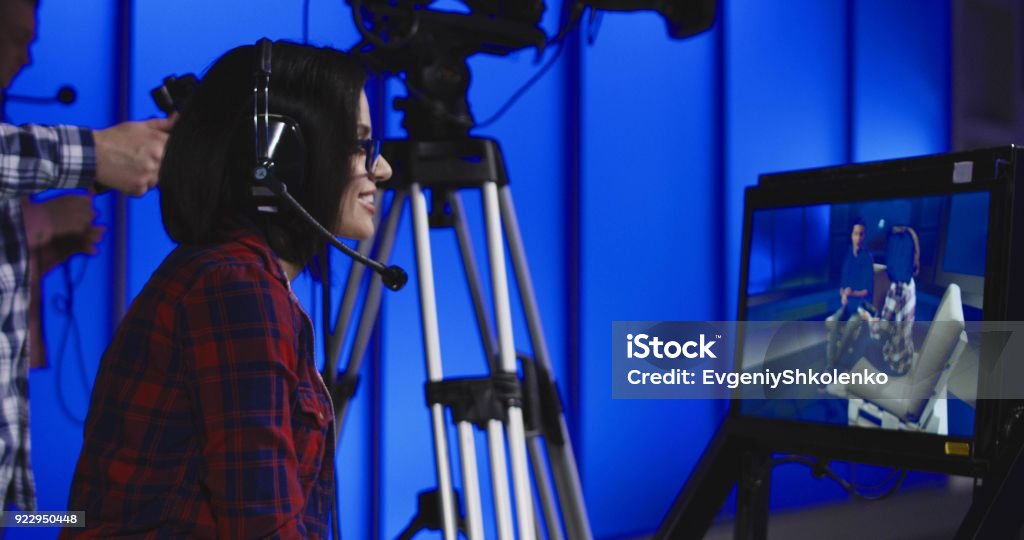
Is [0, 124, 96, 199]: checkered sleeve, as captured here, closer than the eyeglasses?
No

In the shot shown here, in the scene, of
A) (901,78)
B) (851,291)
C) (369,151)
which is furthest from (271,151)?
(901,78)

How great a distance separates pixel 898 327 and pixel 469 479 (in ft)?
2.06

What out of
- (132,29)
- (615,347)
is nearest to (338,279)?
(132,29)

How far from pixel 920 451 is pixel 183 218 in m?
0.88

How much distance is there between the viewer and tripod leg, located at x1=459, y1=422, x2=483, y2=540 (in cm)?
130

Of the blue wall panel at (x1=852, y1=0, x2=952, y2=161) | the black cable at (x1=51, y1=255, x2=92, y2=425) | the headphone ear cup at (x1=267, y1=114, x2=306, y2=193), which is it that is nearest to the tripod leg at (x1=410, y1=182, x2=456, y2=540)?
the headphone ear cup at (x1=267, y1=114, x2=306, y2=193)

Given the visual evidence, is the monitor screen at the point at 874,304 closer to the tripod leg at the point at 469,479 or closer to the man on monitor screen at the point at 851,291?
the man on monitor screen at the point at 851,291

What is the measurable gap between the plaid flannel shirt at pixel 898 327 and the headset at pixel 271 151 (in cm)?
70

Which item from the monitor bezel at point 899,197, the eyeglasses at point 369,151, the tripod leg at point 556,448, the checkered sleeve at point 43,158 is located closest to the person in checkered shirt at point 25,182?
the checkered sleeve at point 43,158

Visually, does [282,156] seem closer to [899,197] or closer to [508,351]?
[508,351]

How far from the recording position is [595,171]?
2621mm

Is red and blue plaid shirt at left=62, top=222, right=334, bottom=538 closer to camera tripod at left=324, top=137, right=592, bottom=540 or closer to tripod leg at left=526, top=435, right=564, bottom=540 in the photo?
camera tripod at left=324, top=137, right=592, bottom=540

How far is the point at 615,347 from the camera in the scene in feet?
4.23

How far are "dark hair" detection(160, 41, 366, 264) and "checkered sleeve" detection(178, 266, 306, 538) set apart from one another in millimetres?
119
